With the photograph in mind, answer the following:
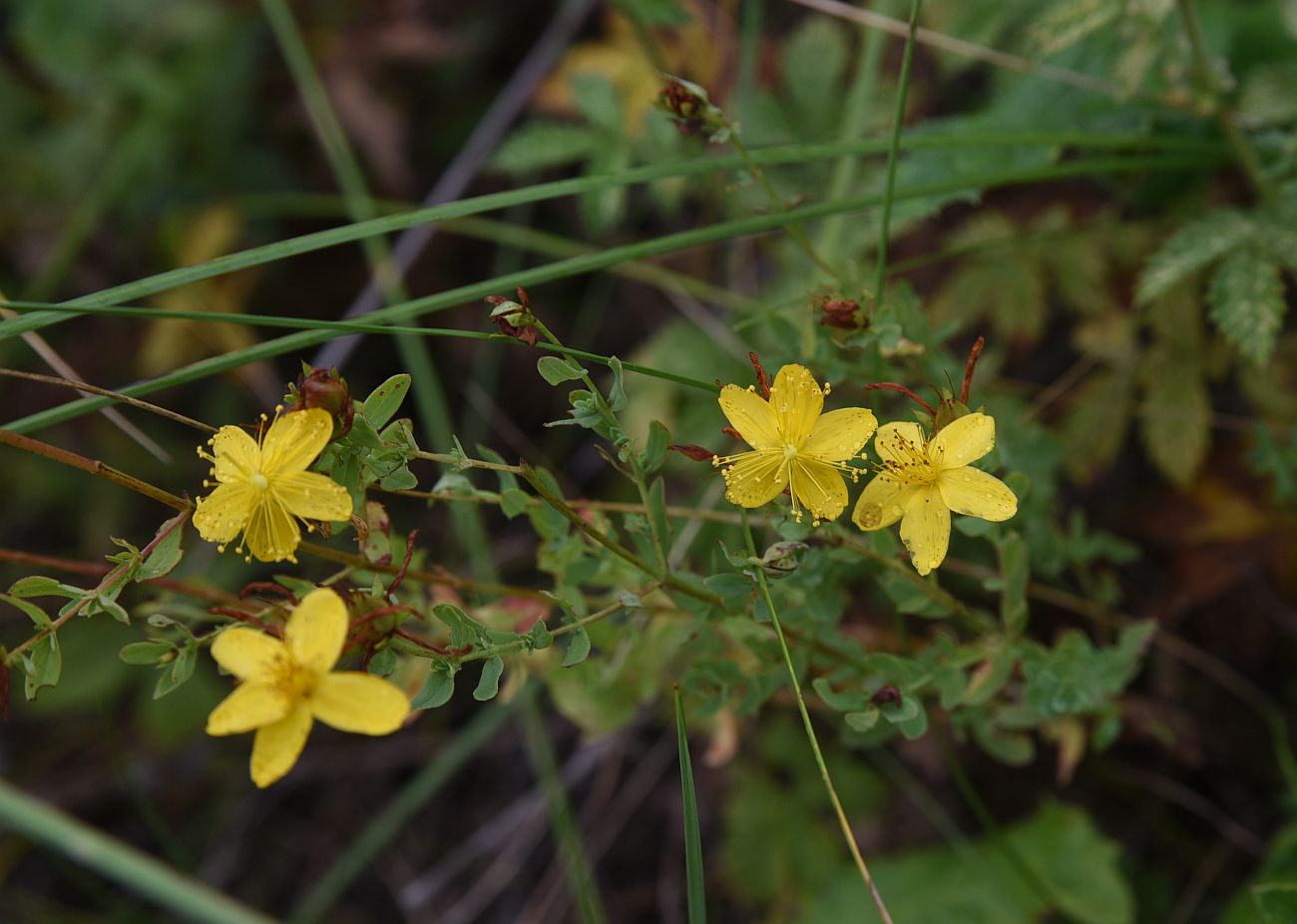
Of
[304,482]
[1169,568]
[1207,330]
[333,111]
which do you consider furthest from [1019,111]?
[333,111]

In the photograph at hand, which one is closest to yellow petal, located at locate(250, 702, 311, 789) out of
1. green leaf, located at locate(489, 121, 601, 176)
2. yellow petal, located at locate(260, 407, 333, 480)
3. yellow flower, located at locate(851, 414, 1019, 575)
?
yellow petal, located at locate(260, 407, 333, 480)

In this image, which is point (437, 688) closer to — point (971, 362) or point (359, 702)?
point (359, 702)

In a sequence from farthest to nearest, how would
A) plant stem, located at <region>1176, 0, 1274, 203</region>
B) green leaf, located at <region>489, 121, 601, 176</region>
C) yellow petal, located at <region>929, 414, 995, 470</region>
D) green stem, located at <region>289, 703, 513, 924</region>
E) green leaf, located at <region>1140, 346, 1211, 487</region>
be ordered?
green stem, located at <region>289, 703, 513, 924</region> → green leaf, located at <region>489, 121, 601, 176</region> → green leaf, located at <region>1140, 346, 1211, 487</region> → plant stem, located at <region>1176, 0, 1274, 203</region> → yellow petal, located at <region>929, 414, 995, 470</region>

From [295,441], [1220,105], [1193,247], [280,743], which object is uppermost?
[1220,105]

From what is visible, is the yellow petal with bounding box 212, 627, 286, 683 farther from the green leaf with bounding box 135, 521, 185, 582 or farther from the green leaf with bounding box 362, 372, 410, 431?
the green leaf with bounding box 362, 372, 410, 431

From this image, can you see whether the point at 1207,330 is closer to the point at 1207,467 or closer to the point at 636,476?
the point at 1207,467

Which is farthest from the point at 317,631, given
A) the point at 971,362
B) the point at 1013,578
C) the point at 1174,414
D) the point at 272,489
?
the point at 1174,414
